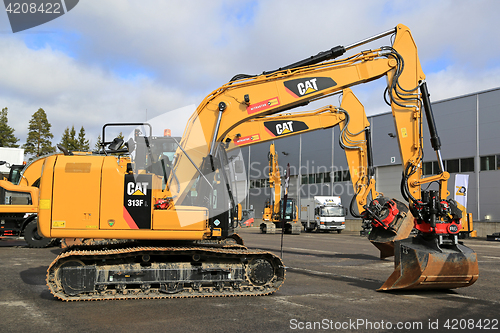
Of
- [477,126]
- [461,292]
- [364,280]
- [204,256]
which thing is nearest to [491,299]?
[461,292]

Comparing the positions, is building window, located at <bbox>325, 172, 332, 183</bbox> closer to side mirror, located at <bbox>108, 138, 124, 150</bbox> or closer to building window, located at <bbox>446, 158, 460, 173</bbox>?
building window, located at <bbox>446, 158, 460, 173</bbox>

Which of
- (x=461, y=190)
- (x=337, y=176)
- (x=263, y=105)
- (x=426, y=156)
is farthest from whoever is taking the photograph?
(x=337, y=176)

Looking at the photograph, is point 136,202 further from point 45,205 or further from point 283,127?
point 283,127

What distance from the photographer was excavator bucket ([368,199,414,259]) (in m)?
13.4

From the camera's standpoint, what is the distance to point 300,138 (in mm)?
48406

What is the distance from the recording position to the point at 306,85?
30.9 ft

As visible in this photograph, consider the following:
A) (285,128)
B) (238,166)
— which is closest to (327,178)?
(285,128)

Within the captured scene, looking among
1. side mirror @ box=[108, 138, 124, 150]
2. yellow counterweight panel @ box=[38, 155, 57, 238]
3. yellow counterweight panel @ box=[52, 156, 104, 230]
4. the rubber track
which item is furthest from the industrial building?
yellow counterweight panel @ box=[38, 155, 57, 238]

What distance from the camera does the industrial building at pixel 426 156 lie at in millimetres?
31406

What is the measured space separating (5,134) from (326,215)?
60.9 m

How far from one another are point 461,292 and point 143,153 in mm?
6865

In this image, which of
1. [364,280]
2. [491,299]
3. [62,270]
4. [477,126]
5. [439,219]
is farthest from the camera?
[477,126]

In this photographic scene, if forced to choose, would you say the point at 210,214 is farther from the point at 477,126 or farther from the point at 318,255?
the point at 477,126

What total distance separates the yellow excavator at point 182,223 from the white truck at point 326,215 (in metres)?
27.7
